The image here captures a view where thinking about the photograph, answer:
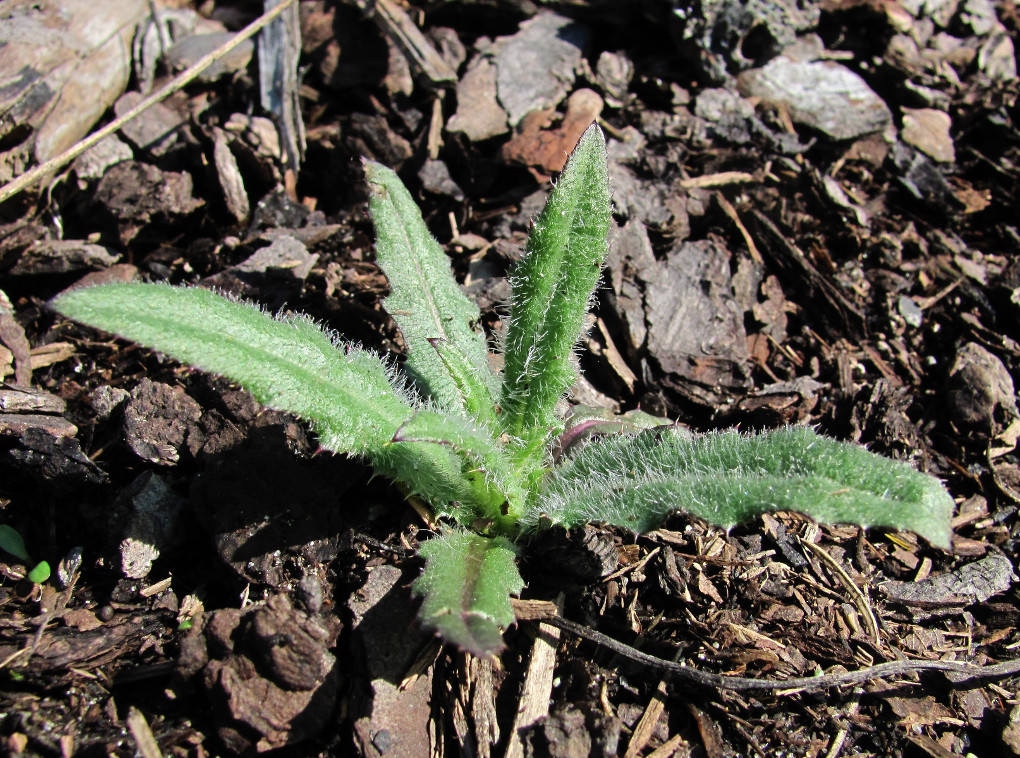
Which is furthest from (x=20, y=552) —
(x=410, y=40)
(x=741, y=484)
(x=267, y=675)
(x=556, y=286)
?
(x=410, y=40)

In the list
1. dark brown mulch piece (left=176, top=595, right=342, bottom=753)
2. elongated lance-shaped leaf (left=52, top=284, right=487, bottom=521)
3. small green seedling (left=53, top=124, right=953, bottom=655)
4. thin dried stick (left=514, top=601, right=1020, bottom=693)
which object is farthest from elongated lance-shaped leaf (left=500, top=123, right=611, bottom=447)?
dark brown mulch piece (left=176, top=595, right=342, bottom=753)

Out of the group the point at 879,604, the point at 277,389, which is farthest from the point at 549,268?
the point at 879,604

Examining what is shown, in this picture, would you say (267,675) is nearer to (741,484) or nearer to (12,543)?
(12,543)

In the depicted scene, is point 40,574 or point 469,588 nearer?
point 469,588

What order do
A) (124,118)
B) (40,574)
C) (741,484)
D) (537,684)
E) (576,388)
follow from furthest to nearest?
(124,118)
(576,388)
(40,574)
(537,684)
(741,484)

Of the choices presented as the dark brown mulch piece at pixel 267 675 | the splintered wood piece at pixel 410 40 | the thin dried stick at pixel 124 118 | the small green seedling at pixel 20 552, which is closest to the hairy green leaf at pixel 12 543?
the small green seedling at pixel 20 552

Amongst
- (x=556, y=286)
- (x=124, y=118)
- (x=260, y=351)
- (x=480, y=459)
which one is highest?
(x=124, y=118)

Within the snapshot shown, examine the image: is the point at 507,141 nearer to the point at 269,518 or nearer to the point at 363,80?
the point at 363,80
